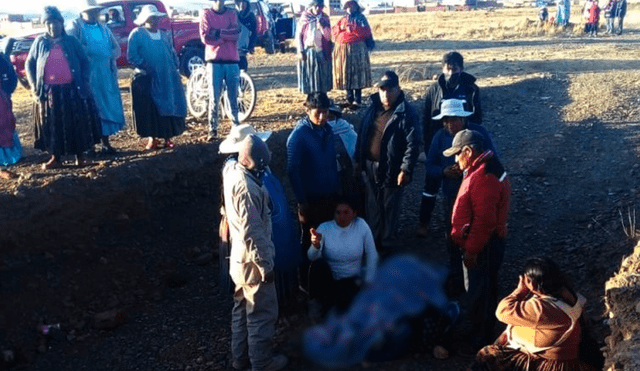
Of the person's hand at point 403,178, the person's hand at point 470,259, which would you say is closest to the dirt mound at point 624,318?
the person's hand at point 470,259

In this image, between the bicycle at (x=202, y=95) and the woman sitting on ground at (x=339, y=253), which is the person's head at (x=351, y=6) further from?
the woman sitting on ground at (x=339, y=253)

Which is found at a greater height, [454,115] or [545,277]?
[454,115]

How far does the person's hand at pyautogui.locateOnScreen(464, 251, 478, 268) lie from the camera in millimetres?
4334

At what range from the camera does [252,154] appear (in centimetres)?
405

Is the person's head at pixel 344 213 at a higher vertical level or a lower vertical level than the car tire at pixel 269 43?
lower

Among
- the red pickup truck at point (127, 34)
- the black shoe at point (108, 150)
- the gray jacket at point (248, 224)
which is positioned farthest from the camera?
the red pickup truck at point (127, 34)

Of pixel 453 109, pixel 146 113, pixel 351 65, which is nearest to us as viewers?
pixel 453 109

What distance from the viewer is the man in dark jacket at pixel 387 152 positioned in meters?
5.52

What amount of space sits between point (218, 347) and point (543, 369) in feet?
8.19

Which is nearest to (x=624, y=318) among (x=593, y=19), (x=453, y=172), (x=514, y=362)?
(x=514, y=362)

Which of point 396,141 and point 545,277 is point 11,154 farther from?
point 545,277

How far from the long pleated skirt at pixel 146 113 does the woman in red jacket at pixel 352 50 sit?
9.80 ft

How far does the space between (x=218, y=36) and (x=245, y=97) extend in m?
1.70

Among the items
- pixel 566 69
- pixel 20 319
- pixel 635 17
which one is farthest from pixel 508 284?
pixel 635 17
